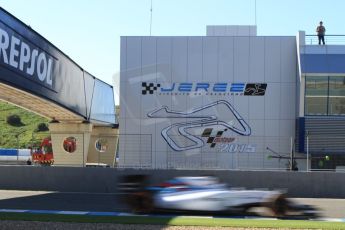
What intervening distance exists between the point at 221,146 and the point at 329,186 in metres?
12.2

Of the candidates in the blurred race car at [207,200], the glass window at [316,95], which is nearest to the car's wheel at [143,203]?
the blurred race car at [207,200]

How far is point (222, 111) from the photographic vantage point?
3362 centimetres

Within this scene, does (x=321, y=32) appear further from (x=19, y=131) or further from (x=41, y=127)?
(x=19, y=131)

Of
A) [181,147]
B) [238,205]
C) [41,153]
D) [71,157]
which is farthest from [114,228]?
[41,153]

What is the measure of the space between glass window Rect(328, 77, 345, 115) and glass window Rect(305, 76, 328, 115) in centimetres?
31

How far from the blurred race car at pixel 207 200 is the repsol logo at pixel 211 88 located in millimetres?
18573

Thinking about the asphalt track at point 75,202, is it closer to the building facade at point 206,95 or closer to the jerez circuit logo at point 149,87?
the building facade at point 206,95

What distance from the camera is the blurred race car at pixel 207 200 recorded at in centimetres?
1443

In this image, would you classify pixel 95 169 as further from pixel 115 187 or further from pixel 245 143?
pixel 245 143

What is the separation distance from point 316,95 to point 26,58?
686 inches

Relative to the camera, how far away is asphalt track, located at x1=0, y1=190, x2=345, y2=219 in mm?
16031

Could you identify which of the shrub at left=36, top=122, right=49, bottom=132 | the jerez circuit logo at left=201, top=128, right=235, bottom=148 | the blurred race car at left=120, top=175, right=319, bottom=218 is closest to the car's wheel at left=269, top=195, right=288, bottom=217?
the blurred race car at left=120, top=175, right=319, bottom=218

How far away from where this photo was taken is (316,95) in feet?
107

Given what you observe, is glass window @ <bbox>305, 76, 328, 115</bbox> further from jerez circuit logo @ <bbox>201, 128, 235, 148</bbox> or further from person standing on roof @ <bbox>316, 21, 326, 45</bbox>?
jerez circuit logo @ <bbox>201, 128, 235, 148</bbox>
